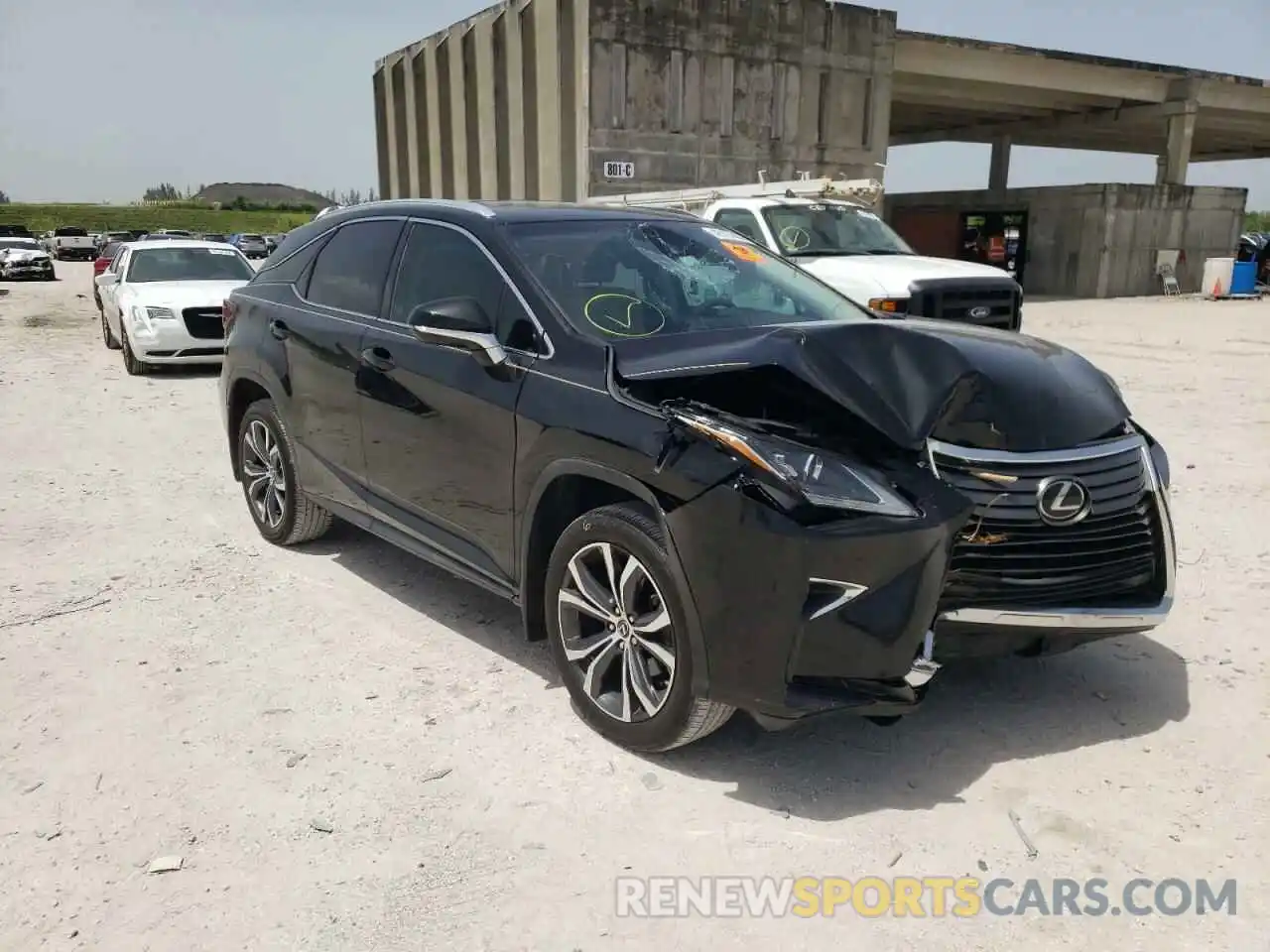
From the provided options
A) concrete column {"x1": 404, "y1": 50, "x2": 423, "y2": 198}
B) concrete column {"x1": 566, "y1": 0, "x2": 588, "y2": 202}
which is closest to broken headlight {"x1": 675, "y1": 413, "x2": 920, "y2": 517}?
concrete column {"x1": 566, "y1": 0, "x2": 588, "y2": 202}

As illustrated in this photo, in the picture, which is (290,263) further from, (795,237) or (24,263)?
(24,263)

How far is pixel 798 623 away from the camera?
2.87 metres

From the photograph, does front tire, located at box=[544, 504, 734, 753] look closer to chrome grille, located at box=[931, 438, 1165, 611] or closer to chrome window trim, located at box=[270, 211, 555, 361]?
chrome window trim, located at box=[270, 211, 555, 361]

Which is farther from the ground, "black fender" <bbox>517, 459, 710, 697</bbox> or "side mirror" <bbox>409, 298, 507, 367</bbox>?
"side mirror" <bbox>409, 298, 507, 367</bbox>

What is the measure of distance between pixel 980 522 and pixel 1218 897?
1.20 m

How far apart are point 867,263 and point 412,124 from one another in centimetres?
3061

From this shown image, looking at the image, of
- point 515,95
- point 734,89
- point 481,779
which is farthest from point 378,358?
point 515,95

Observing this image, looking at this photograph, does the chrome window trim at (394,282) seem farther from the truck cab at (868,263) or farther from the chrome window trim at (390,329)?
the truck cab at (868,263)

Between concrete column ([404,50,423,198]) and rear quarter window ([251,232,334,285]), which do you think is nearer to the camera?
rear quarter window ([251,232,334,285])

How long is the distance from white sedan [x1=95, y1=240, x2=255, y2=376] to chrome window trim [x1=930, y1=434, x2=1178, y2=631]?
1050 centimetres

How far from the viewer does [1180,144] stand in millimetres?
32812

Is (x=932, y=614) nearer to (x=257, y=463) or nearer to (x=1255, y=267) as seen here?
(x=257, y=463)

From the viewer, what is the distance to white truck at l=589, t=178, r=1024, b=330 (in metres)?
10.1

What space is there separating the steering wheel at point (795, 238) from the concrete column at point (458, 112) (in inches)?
913
